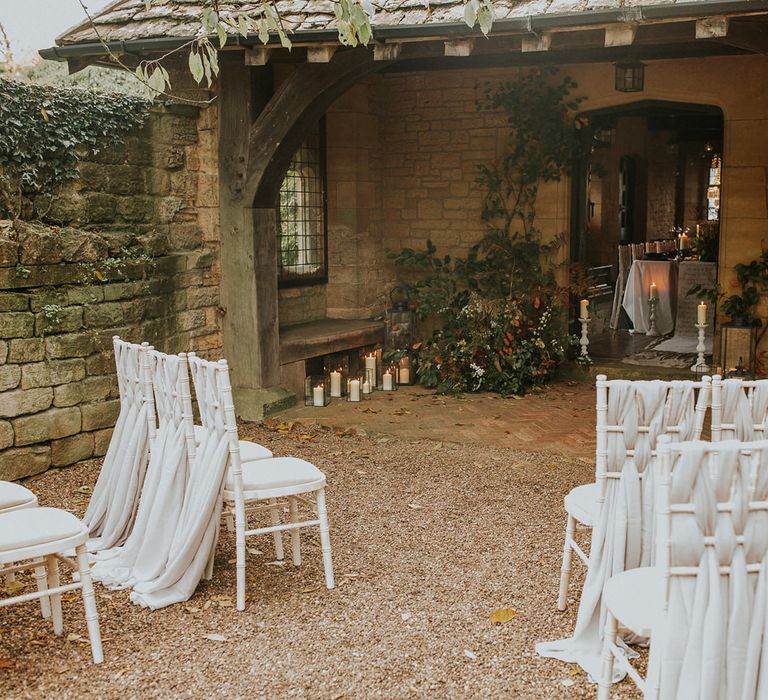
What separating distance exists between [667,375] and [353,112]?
13.1 ft

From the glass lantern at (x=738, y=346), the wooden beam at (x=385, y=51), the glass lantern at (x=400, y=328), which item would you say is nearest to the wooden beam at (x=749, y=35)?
the wooden beam at (x=385, y=51)

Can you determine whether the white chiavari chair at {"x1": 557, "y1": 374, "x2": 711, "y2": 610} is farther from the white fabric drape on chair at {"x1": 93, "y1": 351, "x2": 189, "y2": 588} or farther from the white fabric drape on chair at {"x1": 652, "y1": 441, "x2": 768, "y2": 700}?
the white fabric drape on chair at {"x1": 93, "y1": 351, "x2": 189, "y2": 588}

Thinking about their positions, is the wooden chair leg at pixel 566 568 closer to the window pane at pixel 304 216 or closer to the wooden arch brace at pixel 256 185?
the wooden arch brace at pixel 256 185

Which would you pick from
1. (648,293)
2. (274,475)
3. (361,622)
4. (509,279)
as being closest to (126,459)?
(274,475)

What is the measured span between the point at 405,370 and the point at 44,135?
4.10 metres

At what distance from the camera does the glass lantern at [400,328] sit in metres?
9.18

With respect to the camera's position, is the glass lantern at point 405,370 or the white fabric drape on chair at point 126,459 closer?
the white fabric drape on chair at point 126,459

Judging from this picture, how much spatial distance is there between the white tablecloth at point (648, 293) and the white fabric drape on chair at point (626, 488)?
25.6 feet

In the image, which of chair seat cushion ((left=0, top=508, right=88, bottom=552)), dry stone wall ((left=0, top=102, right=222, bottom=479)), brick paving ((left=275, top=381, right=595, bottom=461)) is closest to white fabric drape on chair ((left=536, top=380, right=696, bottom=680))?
chair seat cushion ((left=0, top=508, right=88, bottom=552))

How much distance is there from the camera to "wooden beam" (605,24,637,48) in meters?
5.65

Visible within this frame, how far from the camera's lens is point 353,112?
9219 mm

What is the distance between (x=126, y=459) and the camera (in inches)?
179

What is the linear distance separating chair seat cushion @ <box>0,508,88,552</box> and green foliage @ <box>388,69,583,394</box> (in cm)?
523

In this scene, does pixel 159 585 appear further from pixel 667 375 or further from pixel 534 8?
pixel 667 375
